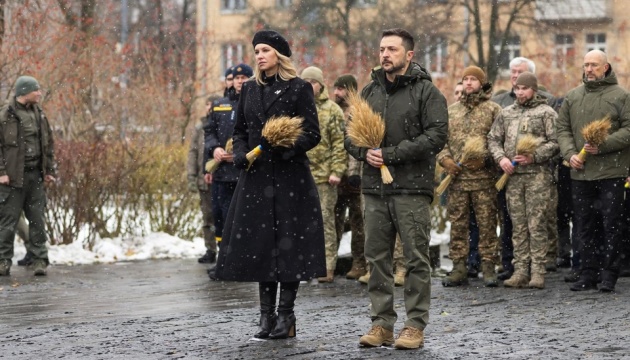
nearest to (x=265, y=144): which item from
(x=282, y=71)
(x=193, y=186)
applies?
(x=282, y=71)

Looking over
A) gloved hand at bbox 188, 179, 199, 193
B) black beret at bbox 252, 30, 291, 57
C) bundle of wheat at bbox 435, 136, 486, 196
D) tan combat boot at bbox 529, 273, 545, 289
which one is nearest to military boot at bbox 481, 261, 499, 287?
tan combat boot at bbox 529, 273, 545, 289

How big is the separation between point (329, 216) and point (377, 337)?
472 centimetres

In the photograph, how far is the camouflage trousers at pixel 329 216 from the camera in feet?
43.2

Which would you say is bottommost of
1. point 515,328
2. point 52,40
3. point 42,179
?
point 515,328

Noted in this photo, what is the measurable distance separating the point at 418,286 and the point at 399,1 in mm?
31692

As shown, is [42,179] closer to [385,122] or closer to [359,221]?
[359,221]

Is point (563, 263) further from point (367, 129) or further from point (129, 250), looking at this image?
point (367, 129)

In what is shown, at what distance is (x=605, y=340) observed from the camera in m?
8.89

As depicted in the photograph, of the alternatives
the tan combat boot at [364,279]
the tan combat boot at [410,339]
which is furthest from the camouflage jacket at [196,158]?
the tan combat boot at [410,339]

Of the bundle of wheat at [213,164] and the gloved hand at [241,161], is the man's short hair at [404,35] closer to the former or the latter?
the gloved hand at [241,161]

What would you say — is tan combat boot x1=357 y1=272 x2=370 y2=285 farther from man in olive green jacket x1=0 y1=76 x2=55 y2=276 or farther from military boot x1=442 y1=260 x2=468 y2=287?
man in olive green jacket x1=0 y1=76 x2=55 y2=276

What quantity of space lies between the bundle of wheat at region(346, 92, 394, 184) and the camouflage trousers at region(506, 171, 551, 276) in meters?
4.22

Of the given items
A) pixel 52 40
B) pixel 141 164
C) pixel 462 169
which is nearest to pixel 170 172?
pixel 141 164

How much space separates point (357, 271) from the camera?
45.2 feet
